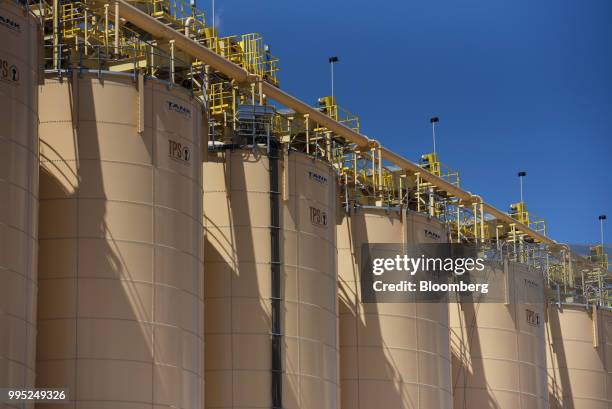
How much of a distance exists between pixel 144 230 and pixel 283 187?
34.6 ft

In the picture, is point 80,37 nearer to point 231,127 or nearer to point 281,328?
point 231,127

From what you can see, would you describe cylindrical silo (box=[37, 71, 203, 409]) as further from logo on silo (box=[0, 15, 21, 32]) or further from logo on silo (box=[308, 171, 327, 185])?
logo on silo (box=[308, 171, 327, 185])

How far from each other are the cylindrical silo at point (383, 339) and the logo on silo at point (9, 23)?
80.1 feet

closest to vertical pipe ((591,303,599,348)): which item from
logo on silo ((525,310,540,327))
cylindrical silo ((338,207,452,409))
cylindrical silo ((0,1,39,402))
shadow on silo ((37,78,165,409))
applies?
logo on silo ((525,310,540,327))

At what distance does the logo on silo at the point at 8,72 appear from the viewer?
41.2 metres

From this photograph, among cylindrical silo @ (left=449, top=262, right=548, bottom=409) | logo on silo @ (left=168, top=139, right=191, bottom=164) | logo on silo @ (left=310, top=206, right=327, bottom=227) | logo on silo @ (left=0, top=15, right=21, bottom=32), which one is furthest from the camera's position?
cylindrical silo @ (left=449, top=262, right=548, bottom=409)

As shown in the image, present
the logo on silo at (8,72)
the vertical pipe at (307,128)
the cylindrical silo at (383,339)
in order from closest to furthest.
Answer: the logo on silo at (8,72) < the vertical pipe at (307,128) < the cylindrical silo at (383,339)

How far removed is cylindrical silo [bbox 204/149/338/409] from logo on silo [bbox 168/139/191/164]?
594 cm

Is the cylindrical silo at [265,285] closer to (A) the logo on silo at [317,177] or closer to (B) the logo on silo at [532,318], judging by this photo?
(A) the logo on silo at [317,177]

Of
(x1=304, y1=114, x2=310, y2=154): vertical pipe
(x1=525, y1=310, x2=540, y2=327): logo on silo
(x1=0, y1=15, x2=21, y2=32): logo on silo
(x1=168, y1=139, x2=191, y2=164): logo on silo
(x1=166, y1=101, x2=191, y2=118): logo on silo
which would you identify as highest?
(x1=304, y1=114, x2=310, y2=154): vertical pipe

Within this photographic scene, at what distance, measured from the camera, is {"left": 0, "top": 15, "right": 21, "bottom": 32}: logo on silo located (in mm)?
41656

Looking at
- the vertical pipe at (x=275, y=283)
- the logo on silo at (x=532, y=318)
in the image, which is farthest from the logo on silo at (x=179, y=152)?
the logo on silo at (x=532, y=318)

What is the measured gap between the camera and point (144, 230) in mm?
45594

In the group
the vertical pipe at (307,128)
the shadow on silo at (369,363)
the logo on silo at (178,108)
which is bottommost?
the shadow on silo at (369,363)
